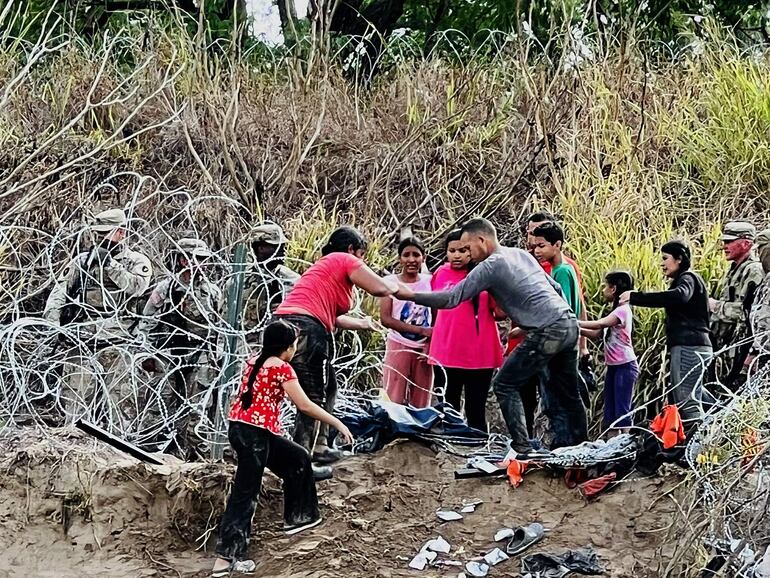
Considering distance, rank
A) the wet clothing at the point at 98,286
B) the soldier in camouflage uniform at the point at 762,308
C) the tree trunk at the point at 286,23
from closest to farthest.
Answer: the soldier in camouflage uniform at the point at 762,308 < the wet clothing at the point at 98,286 < the tree trunk at the point at 286,23

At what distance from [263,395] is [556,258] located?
2.63m

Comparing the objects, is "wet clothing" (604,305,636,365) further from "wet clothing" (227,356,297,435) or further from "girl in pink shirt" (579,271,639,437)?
"wet clothing" (227,356,297,435)

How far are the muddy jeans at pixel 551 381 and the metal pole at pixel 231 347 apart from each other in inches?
69.6

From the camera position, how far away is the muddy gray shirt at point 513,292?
7.05 metres

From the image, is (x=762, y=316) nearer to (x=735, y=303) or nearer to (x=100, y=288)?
(x=735, y=303)

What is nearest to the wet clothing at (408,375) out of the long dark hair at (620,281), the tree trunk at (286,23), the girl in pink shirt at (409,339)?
the girl in pink shirt at (409,339)

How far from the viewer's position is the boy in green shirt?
782 cm

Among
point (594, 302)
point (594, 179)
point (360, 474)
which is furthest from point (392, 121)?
point (360, 474)

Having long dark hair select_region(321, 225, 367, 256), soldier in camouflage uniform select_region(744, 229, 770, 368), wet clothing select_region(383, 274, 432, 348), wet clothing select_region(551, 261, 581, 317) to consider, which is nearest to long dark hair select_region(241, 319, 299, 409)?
long dark hair select_region(321, 225, 367, 256)

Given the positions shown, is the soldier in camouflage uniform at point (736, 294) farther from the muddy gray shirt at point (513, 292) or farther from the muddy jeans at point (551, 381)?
the muddy gray shirt at point (513, 292)

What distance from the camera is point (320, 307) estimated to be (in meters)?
6.91

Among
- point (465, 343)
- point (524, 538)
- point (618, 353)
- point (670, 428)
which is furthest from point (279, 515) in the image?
point (618, 353)

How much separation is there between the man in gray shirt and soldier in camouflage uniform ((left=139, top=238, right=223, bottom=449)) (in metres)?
1.80

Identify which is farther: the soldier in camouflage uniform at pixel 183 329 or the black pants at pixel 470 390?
the soldier in camouflage uniform at pixel 183 329
